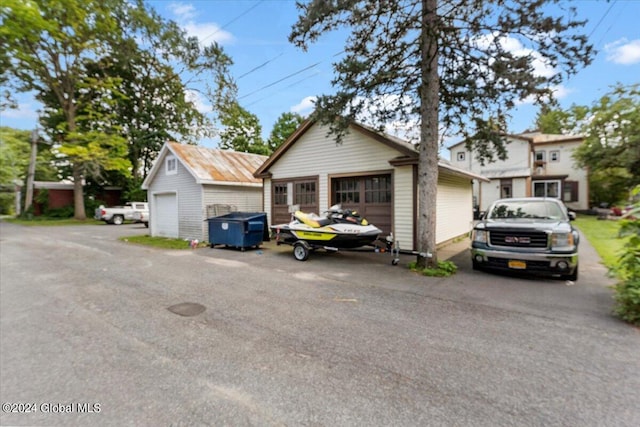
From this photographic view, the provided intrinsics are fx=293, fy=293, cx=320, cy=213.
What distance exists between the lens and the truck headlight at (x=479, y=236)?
666 cm

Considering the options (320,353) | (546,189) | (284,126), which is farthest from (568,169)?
(320,353)

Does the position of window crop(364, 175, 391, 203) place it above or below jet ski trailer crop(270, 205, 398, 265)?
above

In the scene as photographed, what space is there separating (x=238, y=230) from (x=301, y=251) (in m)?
3.09

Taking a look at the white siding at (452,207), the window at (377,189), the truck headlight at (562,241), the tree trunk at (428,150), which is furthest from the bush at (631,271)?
the white siding at (452,207)

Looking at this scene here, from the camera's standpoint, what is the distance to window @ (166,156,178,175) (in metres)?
13.6

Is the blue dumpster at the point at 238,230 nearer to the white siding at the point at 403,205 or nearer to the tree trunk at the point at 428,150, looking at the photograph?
the white siding at the point at 403,205

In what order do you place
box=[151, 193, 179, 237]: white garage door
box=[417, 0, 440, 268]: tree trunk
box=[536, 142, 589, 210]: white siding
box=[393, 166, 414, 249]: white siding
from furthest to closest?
box=[536, 142, 589, 210]: white siding → box=[151, 193, 179, 237]: white garage door → box=[393, 166, 414, 249]: white siding → box=[417, 0, 440, 268]: tree trunk

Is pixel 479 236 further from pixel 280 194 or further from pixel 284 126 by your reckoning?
pixel 284 126

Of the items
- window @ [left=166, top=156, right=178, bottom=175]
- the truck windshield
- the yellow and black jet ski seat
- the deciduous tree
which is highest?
the deciduous tree

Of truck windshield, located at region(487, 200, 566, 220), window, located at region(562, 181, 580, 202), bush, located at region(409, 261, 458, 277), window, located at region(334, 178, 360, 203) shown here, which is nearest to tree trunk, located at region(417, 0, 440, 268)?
bush, located at region(409, 261, 458, 277)

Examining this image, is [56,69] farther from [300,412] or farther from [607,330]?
[607,330]

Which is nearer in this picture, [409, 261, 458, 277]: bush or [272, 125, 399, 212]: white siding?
[409, 261, 458, 277]: bush

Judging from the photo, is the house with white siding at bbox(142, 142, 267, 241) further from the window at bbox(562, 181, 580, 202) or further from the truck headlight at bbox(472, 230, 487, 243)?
the window at bbox(562, 181, 580, 202)

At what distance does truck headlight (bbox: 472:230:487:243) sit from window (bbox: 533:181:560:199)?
22.9 m
